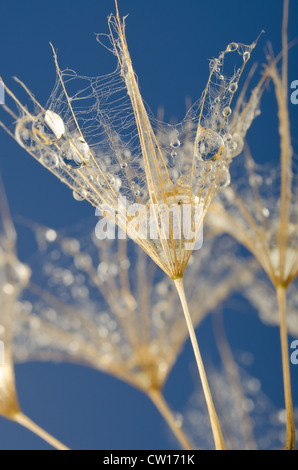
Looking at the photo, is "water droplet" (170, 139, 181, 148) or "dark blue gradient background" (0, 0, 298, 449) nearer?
"water droplet" (170, 139, 181, 148)

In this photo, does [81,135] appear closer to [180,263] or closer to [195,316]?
[180,263]

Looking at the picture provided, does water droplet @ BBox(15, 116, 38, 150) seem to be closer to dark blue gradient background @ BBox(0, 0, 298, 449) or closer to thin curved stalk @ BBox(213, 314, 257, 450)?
dark blue gradient background @ BBox(0, 0, 298, 449)

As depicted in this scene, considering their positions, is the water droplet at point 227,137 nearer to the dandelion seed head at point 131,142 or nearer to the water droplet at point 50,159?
Answer: the dandelion seed head at point 131,142

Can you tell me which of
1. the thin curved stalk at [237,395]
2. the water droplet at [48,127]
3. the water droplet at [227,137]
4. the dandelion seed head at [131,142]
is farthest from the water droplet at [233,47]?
the thin curved stalk at [237,395]

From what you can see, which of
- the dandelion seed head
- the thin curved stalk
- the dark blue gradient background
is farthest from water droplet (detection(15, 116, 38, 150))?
the thin curved stalk

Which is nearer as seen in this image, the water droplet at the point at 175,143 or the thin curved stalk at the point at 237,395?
the water droplet at the point at 175,143
